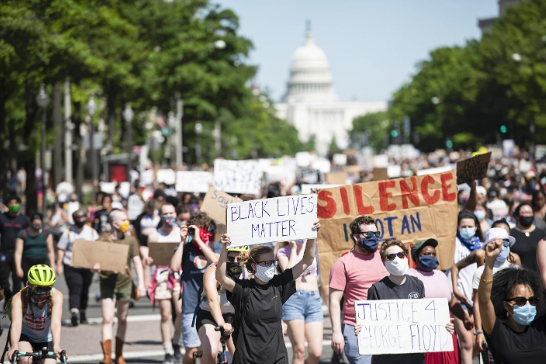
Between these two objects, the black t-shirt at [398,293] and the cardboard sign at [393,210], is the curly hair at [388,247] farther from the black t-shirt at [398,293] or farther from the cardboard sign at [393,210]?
the cardboard sign at [393,210]

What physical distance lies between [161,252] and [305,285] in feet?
7.77

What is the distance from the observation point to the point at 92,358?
12523mm

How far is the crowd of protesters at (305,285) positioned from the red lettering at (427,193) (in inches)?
14.0

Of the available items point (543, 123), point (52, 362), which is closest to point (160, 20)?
point (543, 123)

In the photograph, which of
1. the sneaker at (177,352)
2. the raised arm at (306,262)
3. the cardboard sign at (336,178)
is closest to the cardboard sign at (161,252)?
the sneaker at (177,352)

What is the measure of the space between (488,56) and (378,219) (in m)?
60.2

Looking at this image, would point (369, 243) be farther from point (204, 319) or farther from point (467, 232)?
point (467, 232)

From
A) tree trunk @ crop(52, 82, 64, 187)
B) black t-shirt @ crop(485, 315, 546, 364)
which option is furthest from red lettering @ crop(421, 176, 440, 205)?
tree trunk @ crop(52, 82, 64, 187)

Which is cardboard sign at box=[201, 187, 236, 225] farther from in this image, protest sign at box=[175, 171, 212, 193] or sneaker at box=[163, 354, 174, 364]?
protest sign at box=[175, 171, 212, 193]

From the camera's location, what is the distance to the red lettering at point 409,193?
34.9 feet

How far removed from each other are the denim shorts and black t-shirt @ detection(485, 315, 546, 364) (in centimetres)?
379

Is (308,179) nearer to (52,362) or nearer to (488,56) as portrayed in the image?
(52,362)

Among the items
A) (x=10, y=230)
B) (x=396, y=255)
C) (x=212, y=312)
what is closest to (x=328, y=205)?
(x=212, y=312)

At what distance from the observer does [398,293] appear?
7.79 metres
